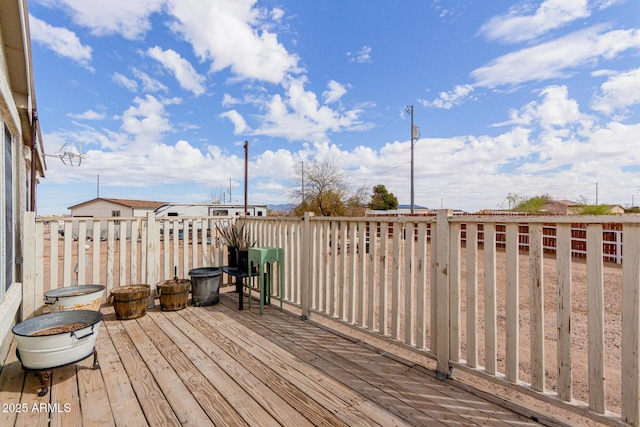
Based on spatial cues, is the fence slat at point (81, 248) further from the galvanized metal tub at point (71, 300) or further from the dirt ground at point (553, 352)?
the dirt ground at point (553, 352)

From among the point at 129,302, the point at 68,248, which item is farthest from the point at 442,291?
the point at 68,248

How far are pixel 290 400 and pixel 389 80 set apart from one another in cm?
1224

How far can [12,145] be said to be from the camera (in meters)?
2.61

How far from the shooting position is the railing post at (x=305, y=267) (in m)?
3.13

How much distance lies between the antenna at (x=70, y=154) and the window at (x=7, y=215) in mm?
2697

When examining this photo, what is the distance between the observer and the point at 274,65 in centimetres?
774

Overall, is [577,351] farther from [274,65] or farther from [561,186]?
[561,186]

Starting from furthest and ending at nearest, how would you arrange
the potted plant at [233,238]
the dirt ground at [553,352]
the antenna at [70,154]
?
1. the antenna at [70,154]
2. the potted plant at [233,238]
3. the dirt ground at [553,352]

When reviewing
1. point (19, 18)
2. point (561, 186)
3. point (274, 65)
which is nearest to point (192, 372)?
point (19, 18)

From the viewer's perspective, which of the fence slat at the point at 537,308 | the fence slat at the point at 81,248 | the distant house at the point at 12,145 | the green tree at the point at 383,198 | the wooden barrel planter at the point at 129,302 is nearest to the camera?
the fence slat at the point at 537,308

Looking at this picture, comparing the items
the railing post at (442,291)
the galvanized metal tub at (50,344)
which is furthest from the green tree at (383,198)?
the galvanized metal tub at (50,344)

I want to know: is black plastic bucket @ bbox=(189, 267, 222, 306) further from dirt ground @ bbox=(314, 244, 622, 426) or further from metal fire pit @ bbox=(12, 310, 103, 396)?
metal fire pit @ bbox=(12, 310, 103, 396)

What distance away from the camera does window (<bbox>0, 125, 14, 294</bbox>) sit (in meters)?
2.09

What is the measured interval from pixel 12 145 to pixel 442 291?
3.87 meters
